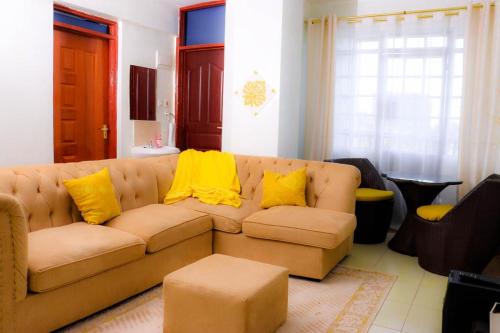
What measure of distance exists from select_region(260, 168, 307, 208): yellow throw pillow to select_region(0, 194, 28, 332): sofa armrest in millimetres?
2055

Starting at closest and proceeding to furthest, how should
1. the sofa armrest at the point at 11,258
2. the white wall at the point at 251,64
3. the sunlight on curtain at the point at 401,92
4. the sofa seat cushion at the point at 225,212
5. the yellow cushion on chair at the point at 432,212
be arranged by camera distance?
the sofa armrest at the point at 11,258
the sofa seat cushion at the point at 225,212
the yellow cushion on chair at the point at 432,212
the sunlight on curtain at the point at 401,92
the white wall at the point at 251,64

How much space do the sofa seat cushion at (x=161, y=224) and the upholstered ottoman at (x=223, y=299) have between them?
1.87 feet

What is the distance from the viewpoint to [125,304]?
284cm

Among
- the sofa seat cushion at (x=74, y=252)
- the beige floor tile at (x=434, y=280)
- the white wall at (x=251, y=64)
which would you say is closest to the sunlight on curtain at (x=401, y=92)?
the white wall at (x=251, y=64)

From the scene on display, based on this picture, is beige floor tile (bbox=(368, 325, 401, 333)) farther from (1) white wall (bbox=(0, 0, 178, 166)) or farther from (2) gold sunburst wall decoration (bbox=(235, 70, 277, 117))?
(1) white wall (bbox=(0, 0, 178, 166))

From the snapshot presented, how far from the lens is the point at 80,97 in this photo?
5.11 m

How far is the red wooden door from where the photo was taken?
5906 mm

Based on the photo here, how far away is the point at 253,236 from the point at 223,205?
49cm

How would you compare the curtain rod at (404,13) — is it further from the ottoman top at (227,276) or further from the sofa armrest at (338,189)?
the ottoman top at (227,276)

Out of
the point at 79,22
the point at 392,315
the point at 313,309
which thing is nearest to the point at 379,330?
the point at 392,315

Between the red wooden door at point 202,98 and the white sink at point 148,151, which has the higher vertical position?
the red wooden door at point 202,98

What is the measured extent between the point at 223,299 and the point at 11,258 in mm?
1003

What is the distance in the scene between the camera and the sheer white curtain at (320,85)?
514 centimetres

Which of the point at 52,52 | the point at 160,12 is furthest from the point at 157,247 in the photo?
the point at 160,12
